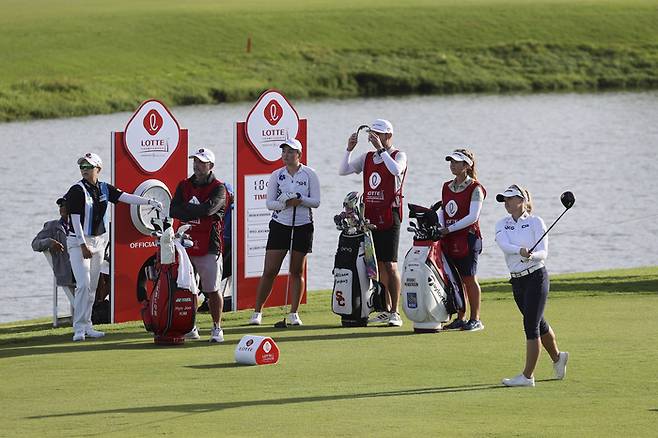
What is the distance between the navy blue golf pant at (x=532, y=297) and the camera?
11.9 metres

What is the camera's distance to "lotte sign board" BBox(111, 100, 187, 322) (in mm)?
16984

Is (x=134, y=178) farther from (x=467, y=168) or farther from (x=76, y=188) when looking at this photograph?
(x=467, y=168)

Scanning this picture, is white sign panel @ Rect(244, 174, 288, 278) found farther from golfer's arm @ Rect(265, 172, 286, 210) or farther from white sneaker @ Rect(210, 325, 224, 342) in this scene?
white sneaker @ Rect(210, 325, 224, 342)

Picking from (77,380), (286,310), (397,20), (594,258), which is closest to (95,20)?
(397,20)

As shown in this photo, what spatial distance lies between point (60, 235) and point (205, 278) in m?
2.61

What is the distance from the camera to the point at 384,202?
15820mm

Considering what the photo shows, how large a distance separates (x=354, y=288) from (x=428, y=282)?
0.88 metres

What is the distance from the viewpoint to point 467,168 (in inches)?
592

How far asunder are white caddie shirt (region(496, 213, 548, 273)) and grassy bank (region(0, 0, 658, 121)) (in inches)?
1717

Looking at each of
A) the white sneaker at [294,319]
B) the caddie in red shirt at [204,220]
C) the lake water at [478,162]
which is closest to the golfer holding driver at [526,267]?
the caddie in red shirt at [204,220]

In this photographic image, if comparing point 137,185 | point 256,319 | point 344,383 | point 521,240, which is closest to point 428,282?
point 256,319

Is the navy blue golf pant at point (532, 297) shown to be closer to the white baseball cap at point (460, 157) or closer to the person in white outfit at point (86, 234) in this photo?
the white baseball cap at point (460, 157)

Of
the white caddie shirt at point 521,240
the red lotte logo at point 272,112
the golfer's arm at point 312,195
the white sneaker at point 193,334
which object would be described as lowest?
the white sneaker at point 193,334

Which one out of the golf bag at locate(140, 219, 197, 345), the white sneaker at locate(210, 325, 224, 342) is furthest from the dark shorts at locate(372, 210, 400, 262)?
the golf bag at locate(140, 219, 197, 345)
